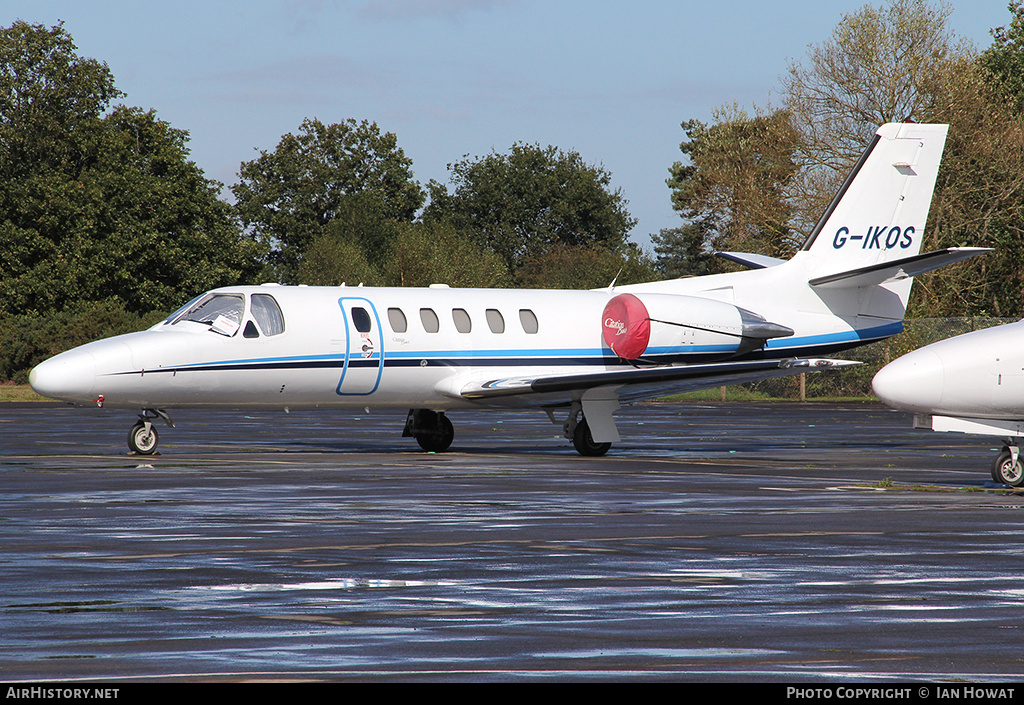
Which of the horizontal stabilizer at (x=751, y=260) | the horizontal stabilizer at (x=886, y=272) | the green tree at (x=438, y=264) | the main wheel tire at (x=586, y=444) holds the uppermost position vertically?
the green tree at (x=438, y=264)

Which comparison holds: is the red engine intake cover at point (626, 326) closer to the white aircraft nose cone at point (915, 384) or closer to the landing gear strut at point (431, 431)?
the landing gear strut at point (431, 431)

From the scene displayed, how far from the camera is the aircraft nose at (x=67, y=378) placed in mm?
21500

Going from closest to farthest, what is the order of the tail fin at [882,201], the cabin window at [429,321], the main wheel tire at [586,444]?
the cabin window at [429,321], the main wheel tire at [586,444], the tail fin at [882,201]

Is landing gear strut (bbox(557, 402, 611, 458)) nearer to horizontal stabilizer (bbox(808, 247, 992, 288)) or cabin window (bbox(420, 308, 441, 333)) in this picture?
cabin window (bbox(420, 308, 441, 333))

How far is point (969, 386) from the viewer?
17906mm

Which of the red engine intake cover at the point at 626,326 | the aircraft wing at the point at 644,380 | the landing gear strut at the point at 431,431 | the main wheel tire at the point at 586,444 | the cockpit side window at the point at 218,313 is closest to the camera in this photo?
the cockpit side window at the point at 218,313

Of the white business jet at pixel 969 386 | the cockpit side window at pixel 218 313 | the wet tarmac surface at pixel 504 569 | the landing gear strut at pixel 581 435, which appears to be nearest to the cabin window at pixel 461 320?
the landing gear strut at pixel 581 435

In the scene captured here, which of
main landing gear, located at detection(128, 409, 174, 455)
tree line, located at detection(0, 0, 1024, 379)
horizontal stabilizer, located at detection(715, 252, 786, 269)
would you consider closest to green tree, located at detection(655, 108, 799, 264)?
tree line, located at detection(0, 0, 1024, 379)

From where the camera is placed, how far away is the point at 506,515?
15023 mm

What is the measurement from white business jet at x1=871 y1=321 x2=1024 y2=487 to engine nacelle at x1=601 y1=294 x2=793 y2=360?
7.58 m

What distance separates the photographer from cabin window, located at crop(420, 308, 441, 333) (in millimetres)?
24859

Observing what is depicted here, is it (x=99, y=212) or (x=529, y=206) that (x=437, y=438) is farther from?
(x=529, y=206)

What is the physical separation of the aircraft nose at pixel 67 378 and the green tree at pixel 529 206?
94.1 meters

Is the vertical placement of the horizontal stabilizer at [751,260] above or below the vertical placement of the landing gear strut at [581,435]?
above
